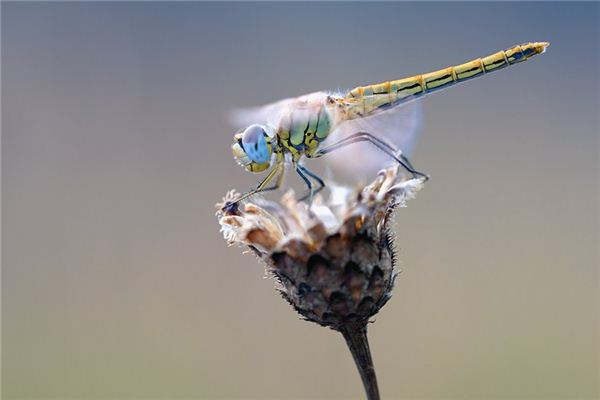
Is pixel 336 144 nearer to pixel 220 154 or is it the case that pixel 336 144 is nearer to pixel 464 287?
pixel 464 287

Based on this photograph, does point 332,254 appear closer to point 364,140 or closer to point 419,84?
point 364,140

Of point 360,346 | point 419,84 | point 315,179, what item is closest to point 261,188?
point 315,179

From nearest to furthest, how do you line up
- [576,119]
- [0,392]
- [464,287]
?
[0,392] → [464,287] → [576,119]

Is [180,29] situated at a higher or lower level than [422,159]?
higher

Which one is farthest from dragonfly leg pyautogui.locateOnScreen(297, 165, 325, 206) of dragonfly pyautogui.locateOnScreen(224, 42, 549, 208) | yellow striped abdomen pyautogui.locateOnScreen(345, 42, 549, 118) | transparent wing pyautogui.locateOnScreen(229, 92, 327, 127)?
yellow striped abdomen pyautogui.locateOnScreen(345, 42, 549, 118)

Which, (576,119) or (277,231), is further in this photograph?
(576,119)

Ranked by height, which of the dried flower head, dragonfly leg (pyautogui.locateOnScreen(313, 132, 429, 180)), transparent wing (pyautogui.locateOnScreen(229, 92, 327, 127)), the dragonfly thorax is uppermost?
transparent wing (pyautogui.locateOnScreen(229, 92, 327, 127))

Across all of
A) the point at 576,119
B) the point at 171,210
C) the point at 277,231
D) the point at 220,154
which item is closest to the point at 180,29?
the point at 220,154

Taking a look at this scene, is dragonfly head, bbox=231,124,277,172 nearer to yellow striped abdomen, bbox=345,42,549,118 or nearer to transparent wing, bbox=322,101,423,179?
transparent wing, bbox=322,101,423,179
